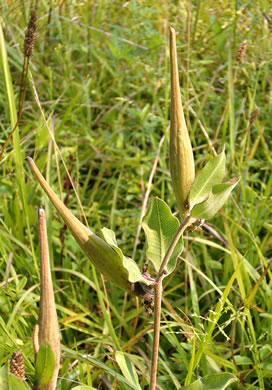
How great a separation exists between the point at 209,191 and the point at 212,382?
276 millimetres

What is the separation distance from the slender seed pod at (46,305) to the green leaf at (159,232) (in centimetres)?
18

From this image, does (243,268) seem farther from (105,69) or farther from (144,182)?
(105,69)

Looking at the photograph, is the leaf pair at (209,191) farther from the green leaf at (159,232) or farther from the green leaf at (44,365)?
the green leaf at (44,365)

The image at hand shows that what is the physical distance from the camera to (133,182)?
72.4 inches

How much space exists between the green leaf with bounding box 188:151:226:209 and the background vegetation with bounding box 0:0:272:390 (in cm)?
39

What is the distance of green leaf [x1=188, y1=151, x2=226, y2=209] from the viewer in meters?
0.66

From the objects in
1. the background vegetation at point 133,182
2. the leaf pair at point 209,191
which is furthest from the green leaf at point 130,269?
the background vegetation at point 133,182

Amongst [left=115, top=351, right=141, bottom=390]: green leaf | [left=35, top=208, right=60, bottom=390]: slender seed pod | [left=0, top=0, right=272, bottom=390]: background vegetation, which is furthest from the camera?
[left=0, top=0, right=272, bottom=390]: background vegetation

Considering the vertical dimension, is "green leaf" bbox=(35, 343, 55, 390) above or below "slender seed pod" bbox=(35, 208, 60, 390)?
below

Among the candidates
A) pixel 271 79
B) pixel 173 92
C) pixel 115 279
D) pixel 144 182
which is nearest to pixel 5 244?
pixel 144 182

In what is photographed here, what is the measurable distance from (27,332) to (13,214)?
1.42ft

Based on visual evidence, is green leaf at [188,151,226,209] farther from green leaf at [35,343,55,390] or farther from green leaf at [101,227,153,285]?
green leaf at [35,343,55,390]

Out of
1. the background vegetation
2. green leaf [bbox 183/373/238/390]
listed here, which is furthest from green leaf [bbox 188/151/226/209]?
the background vegetation

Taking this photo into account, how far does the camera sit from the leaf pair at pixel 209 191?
0.65 meters
